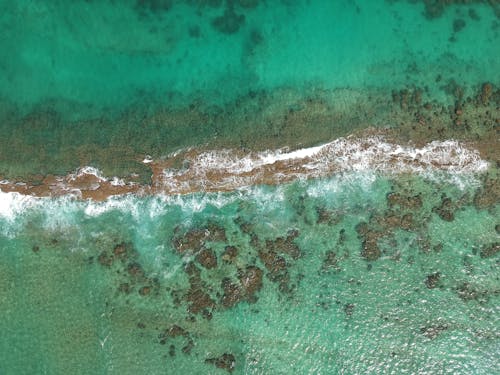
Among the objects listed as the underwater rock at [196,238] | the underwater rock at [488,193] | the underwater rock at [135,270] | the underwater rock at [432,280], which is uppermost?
the underwater rock at [488,193]

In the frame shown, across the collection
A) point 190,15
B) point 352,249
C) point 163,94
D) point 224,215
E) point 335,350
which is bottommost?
point 335,350

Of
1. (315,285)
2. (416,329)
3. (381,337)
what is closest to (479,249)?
(416,329)

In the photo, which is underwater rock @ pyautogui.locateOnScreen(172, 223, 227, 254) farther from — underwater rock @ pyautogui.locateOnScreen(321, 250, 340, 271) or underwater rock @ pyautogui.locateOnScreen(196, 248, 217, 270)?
underwater rock @ pyautogui.locateOnScreen(321, 250, 340, 271)

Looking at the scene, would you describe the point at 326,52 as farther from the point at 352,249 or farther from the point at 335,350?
the point at 335,350

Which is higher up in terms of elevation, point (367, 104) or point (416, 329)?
point (367, 104)

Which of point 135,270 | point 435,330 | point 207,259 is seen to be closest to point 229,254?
point 207,259

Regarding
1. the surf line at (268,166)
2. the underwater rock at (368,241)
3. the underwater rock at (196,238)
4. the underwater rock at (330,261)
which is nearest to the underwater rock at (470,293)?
the underwater rock at (368,241)

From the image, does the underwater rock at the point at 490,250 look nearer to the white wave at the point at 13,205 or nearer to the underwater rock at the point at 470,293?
the underwater rock at the point at 470,293

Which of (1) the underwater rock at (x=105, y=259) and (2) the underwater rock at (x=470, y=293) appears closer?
(1) the underwater rock at (x=105, y=259)

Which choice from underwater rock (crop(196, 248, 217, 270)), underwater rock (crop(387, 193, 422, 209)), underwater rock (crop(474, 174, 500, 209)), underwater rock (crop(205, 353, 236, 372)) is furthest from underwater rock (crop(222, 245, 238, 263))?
underwater rock (crop(474, 174, 500, 209))
